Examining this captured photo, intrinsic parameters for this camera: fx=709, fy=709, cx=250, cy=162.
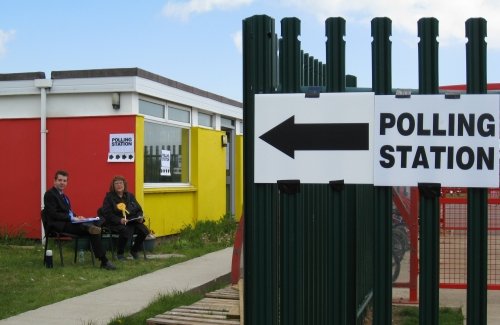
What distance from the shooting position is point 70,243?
41.8ft

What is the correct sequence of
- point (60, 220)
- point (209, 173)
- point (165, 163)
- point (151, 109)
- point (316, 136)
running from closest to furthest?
point (316, 136) < point (60, 220) < point (151, 109) < point (165, 163) < point (209, 173)

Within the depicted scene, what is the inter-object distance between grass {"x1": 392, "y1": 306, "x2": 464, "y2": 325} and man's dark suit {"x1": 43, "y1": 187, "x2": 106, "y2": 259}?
4680 millimetres

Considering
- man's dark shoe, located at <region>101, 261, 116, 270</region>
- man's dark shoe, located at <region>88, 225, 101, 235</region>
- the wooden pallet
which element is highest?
man's dark shoe, located at <region>88, 225, 101, 235</region>

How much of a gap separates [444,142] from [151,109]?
1073cm

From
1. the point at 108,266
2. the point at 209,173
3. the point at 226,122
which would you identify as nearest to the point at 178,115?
the point at 209,173

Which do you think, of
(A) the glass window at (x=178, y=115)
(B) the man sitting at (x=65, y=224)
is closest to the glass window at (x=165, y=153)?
(A) the glass window at (x=178, y=115)

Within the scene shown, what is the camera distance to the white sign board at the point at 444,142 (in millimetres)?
3557

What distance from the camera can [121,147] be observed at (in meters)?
13.0

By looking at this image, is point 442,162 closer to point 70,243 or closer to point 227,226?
point 70,243

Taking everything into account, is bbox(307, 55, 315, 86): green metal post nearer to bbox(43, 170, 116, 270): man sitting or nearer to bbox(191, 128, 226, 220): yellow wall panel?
bbox(43, 170, 116, 270): man sitting

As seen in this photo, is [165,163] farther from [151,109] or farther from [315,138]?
[315,138]

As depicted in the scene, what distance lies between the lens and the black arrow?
364 centimetres

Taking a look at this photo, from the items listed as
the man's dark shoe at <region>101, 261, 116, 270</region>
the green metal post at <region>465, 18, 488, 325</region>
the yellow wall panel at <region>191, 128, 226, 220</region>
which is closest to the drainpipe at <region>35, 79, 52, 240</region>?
the man's dark shoe at <region>101, 261, 116, 270</region>

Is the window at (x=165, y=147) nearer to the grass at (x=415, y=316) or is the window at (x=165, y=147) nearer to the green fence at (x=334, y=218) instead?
the grass at (x=415, y=316)
